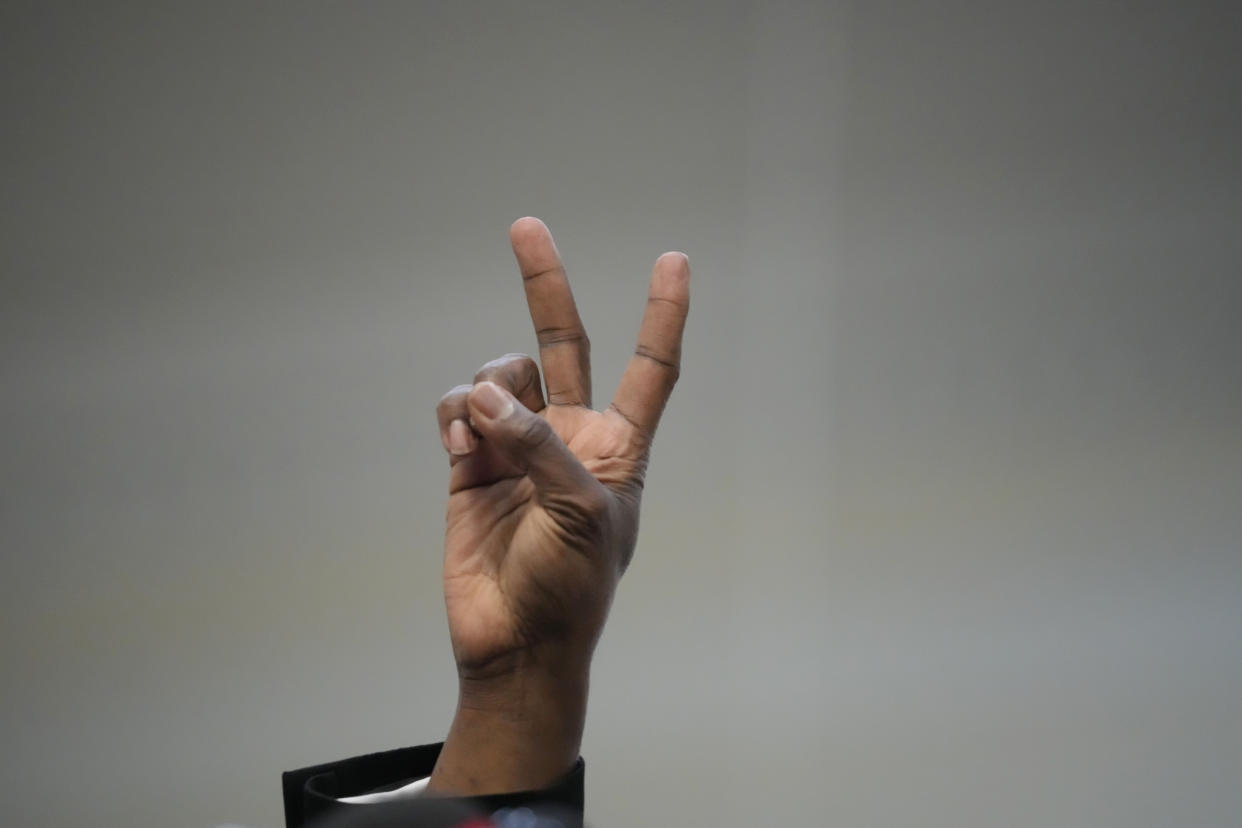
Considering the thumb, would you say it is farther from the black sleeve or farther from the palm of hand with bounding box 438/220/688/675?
Result: the black sleeve

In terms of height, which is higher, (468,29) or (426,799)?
(468,29)

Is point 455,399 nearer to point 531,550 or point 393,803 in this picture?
point 531,550

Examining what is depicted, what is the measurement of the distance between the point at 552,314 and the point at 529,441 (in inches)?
8.8

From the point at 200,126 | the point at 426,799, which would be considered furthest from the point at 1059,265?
the point at 426,799

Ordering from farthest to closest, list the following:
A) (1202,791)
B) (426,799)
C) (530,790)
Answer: (1202,791), (530,790), (426,799)

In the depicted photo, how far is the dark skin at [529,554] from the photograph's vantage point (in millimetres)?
1090

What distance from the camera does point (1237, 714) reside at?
8.30ft

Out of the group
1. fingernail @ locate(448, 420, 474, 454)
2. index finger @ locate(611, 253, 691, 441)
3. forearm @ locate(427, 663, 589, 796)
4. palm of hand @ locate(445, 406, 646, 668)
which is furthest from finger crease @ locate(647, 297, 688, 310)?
forearm @ locate(427, 663, 589, 796)

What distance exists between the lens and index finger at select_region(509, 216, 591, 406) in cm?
123

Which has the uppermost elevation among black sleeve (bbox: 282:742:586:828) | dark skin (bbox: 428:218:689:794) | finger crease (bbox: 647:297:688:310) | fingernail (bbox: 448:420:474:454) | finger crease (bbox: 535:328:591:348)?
finger crease (bbox: 647:297:688:310)

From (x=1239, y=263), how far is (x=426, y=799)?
2.33 metres

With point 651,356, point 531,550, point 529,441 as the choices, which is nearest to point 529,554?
point 531,550

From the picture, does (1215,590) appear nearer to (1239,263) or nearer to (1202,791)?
(1202,791)

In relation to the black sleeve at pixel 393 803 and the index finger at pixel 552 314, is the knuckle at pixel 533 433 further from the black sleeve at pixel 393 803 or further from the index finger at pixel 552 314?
the black sleeve at pixel 393 803
